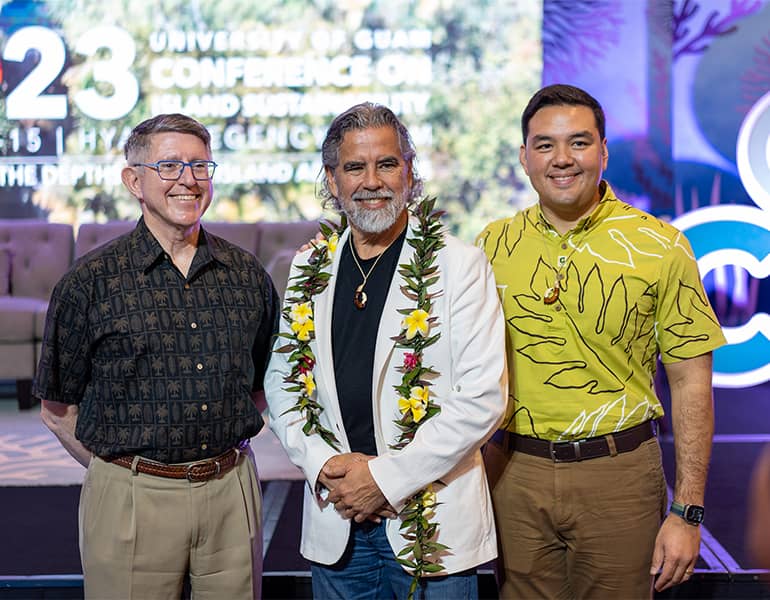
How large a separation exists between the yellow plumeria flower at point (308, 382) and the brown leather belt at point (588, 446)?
0.56 meters

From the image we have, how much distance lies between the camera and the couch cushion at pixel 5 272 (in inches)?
272

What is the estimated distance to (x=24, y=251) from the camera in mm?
7000

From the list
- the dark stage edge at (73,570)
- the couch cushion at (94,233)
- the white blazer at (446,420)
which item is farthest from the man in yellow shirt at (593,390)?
the couch cushion at (94,233)

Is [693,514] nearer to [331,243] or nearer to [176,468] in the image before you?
[331,243]

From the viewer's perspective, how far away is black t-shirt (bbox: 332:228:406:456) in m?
2.11

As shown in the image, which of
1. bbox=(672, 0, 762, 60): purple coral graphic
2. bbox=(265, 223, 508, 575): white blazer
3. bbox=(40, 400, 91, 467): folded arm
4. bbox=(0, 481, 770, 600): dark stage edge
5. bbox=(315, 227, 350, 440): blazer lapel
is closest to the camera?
bbox=(265, 223, 508, 575): white blazer

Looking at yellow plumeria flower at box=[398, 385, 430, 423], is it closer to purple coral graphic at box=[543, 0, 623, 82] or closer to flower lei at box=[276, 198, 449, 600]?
flower lei at box=[276, 198, 449, 600]

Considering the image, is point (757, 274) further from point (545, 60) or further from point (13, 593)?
point (13, 593)

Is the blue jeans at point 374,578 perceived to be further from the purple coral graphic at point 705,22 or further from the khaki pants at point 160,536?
the purple coral graphic at point 705,22

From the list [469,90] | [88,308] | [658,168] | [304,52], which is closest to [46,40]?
[304,52]

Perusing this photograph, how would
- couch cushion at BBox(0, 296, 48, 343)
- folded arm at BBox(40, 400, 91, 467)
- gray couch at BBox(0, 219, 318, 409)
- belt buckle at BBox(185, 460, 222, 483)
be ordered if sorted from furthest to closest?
gray couch at BBox(0, 219, 318, 409), couch cushion at BBox(0, 296, 48, 343), folded arm at BBox(40, 400, 91, 467), belt buckle at BBox(185, 460, 222, 483)

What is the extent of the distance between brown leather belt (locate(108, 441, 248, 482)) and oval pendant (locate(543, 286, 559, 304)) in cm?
92

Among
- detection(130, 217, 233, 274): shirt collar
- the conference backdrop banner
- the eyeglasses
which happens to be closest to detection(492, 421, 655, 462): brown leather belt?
detection(130, 217, 233, 274): shirt collar

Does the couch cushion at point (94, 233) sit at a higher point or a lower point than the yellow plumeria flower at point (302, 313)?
higher
